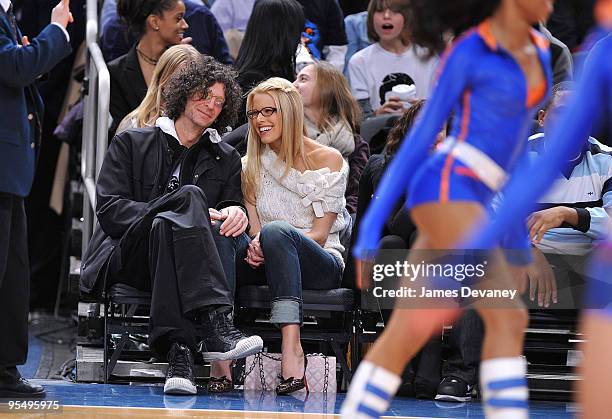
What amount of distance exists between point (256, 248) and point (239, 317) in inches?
19.4

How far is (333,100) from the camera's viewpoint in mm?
6469

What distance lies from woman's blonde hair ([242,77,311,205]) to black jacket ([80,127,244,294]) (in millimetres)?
157

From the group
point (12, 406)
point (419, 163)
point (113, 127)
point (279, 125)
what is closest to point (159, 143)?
point (279, 125)

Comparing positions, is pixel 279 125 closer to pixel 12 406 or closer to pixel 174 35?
pixel 174 35

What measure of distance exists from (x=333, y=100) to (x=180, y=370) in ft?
6.42

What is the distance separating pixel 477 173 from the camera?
3012mm

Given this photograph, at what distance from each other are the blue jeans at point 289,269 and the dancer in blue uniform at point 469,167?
227 centimetres

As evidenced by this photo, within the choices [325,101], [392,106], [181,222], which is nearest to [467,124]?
[181,222]

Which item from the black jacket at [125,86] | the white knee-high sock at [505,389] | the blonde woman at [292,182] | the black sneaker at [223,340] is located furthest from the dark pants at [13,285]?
the white knee-high sock at [505,389]

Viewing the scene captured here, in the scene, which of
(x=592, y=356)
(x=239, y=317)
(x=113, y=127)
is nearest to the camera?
(x=592, y=356)

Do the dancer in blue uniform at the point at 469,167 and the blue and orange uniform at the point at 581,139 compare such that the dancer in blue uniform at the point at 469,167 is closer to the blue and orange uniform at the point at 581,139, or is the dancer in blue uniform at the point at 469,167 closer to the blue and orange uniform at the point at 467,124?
the blue and orange uniform at the point at 467,124

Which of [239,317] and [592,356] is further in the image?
[239,317]

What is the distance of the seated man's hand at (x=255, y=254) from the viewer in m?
5.53

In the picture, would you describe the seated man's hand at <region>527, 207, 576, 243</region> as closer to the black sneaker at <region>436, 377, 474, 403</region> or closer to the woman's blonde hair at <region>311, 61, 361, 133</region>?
the black sneaker at <region>436, 377, 474, 403</region>
